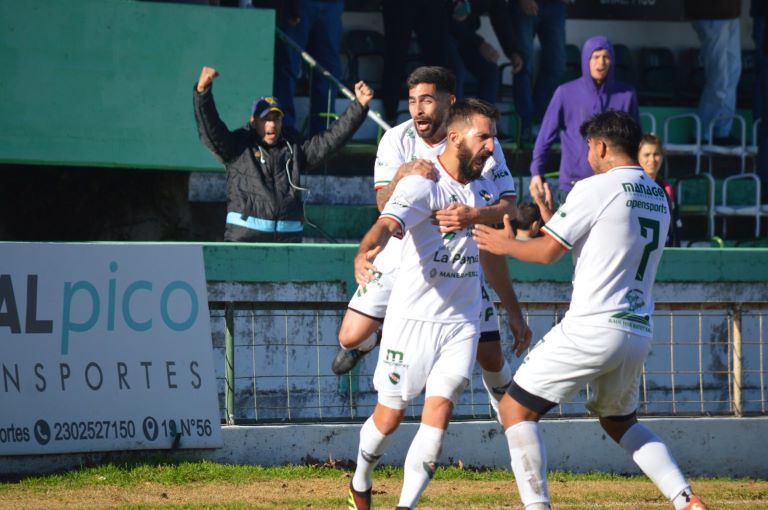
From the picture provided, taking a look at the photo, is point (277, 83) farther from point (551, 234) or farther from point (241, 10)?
point (551, 234)

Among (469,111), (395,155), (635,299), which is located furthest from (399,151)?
(635,299)

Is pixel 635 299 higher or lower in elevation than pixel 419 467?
higher

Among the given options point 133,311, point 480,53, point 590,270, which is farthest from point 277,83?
point 590,270

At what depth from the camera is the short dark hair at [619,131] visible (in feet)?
23.8

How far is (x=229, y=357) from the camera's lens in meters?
10.2

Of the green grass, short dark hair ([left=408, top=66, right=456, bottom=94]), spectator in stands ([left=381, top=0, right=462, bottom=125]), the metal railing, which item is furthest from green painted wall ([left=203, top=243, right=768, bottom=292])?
spectator in stands ([left=381, top=0, right=462, bottom=125])

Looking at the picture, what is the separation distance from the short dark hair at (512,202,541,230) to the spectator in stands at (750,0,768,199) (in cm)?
527

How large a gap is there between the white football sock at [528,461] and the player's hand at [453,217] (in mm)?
1148

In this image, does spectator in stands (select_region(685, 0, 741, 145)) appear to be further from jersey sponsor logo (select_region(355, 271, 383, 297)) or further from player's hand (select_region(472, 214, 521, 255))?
player's hand (select_region(472, 214, 521, 255))

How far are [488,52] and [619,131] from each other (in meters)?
7.98

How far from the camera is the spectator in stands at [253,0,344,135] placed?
1400 centimetres

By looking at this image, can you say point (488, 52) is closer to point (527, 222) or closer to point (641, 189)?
point (527, 222)

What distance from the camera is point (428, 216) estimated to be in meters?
7.49

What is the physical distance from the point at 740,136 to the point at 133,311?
32.8 feet
